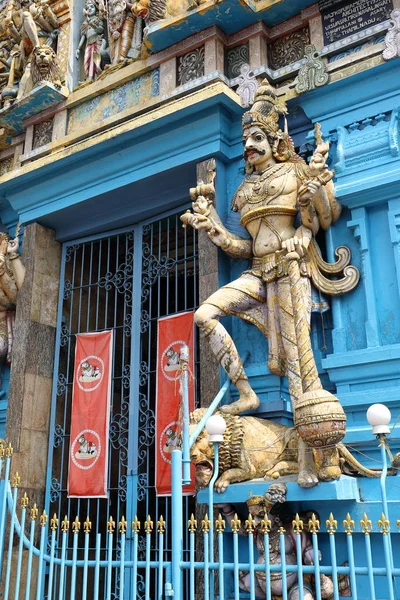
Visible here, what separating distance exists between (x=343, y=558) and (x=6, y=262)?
5469 millimetres

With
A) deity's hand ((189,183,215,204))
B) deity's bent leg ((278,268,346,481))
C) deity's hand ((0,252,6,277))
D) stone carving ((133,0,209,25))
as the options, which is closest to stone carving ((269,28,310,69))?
stone carving ((133,0,209,25))

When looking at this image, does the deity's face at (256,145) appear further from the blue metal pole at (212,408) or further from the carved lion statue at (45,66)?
the carved lion statue at (45,66)

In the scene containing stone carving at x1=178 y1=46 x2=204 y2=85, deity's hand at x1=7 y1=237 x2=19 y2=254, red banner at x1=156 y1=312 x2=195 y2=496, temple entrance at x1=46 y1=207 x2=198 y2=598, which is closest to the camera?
red banner at x1=156 y1=312 x2=195 y2=496

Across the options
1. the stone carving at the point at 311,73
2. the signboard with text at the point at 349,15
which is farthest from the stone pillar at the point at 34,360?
the signboard with text at the point at 349,15

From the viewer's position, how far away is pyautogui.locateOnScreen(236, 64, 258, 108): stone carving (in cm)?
681

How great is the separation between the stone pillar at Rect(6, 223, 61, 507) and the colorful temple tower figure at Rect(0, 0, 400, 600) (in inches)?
1.2

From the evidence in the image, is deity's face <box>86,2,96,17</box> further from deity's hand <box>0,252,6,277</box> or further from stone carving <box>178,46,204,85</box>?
deity's hand <box>0,252,6,277</box>

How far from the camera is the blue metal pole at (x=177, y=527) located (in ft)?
13.9

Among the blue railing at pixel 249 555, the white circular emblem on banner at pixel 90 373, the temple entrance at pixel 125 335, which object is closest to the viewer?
the blue railing at pixel 249 555

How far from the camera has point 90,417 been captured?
7547mm

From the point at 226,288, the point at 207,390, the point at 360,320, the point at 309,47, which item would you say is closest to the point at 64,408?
the point at 207,390

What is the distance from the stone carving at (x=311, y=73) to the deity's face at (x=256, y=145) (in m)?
0.86

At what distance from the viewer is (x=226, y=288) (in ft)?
19.4

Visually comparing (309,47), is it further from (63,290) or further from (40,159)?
(63,290)
